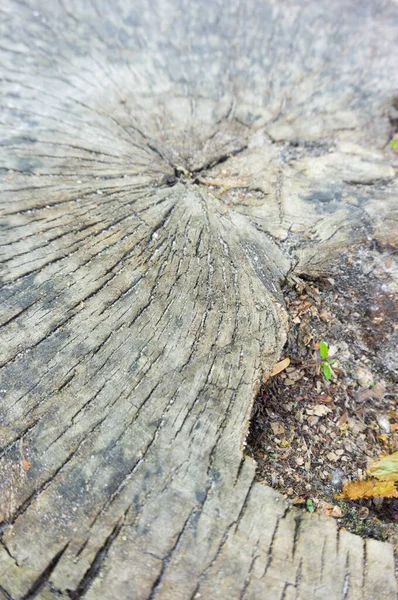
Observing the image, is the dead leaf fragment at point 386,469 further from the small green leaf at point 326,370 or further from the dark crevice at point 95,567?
the dark crevice at point 95,567

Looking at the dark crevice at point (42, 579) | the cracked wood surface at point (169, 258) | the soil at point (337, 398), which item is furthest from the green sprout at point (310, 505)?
the dark crevice at point (42, 579)

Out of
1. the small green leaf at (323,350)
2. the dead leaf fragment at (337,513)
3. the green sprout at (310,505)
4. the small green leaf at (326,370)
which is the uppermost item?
the small green leaf at (323,350)

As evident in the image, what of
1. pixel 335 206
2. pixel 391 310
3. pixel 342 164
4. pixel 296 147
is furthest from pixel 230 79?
pixel 391 310

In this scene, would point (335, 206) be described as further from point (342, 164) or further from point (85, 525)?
point (85, 525)

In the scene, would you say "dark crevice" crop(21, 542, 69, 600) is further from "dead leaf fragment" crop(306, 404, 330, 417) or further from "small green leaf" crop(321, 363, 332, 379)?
"small green leaf" crop(321, 363, 332, 379)

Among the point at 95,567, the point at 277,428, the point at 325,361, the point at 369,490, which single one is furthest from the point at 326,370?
the point at 95,567

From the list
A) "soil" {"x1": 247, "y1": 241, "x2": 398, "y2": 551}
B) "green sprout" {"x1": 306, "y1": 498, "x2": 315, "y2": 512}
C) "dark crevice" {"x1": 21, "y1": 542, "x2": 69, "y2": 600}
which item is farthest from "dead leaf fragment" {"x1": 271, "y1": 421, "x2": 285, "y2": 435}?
"dark crevice" {"x1": 21, "y1": 542, "x2": 69, "y2": 600}
